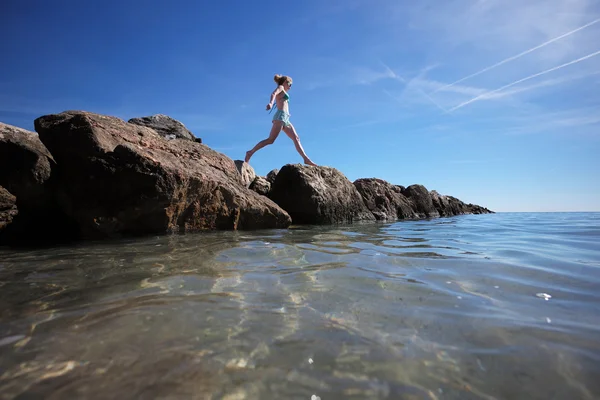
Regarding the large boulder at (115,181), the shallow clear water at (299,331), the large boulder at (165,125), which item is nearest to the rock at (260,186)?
the large boulder at (165,125)

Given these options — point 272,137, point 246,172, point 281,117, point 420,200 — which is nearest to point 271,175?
point 246,172

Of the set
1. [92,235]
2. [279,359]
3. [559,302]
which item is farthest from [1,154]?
[559,302]

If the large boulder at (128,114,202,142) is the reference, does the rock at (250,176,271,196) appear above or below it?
below

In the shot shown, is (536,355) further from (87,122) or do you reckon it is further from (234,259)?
(87,122)

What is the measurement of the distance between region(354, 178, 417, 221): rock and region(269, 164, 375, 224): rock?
2044 millimetres

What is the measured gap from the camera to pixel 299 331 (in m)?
1.47

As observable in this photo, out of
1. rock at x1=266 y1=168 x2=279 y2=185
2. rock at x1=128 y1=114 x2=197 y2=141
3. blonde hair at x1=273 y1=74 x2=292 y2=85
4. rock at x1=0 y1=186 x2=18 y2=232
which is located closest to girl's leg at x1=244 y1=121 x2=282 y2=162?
blonde hair at x1=273 y1=74 x2=292 y2=85

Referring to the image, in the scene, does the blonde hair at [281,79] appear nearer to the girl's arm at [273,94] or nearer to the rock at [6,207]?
the girl's arm at [273,94]

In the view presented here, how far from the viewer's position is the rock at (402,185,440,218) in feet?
45.7

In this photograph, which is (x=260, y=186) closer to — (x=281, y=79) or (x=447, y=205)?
(x=281, y=79)

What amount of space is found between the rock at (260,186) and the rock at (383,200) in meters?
3.49

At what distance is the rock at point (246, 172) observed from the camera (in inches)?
318

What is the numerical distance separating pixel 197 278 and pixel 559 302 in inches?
89.0

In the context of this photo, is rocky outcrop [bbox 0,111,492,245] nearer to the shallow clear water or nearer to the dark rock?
the dark rock
